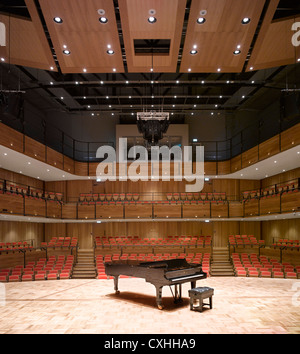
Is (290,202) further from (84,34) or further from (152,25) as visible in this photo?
(84,34)

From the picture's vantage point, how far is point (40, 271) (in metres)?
10.6

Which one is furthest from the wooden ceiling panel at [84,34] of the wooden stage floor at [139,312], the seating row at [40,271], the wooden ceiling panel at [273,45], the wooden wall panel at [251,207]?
the wooden wall panel at [251,207]

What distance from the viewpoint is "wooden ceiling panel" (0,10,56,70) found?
7.21 meters

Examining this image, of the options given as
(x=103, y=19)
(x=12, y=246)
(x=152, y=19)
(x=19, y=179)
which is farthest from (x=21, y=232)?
(x=152, y=19)

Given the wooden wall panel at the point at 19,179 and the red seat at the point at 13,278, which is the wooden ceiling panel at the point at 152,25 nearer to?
the wooden wall panel at the point at 19,179

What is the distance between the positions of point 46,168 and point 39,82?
11.4ft

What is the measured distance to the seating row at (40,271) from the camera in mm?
10061

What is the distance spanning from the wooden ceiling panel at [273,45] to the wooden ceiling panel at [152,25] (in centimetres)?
205

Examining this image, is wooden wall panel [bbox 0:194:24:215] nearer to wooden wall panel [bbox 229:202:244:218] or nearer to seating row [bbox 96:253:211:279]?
seating row [bbox 96:253:211:279]

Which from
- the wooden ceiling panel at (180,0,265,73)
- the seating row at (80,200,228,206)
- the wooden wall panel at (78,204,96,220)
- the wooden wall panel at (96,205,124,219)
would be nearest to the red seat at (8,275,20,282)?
the wooden wall panel at (78,204,96,220)

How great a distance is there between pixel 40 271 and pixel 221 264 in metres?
7.29

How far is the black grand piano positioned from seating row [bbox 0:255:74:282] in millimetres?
4289
